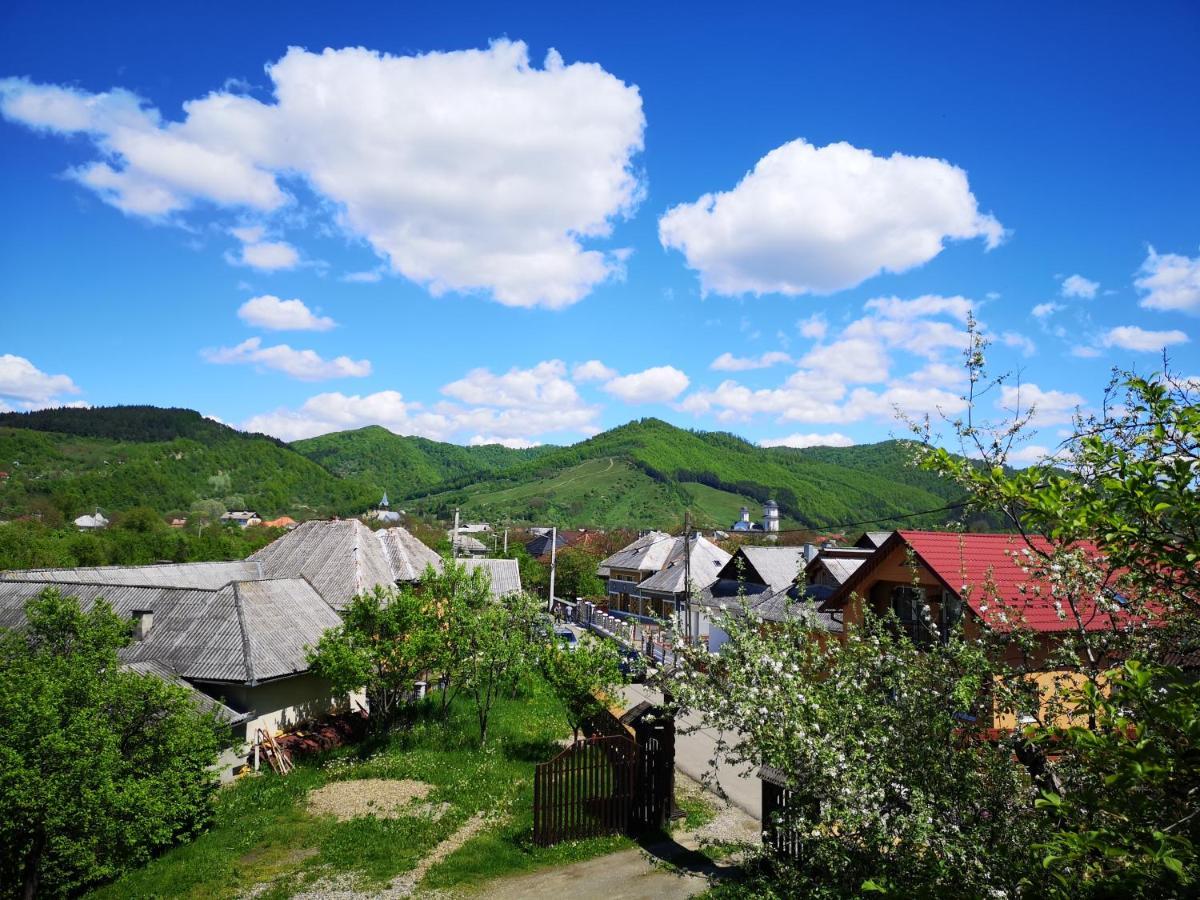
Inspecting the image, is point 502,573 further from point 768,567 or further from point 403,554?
point 768,567

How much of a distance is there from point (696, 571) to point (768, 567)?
322 inches

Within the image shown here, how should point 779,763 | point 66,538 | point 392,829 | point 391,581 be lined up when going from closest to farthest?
point 779,763
point 392,829
point 391,581
point 66,538

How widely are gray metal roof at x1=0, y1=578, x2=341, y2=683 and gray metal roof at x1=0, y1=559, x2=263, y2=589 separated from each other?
4.89 feet

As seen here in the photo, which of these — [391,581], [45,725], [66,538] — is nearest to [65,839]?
[45,725]

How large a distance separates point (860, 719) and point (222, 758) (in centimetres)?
1898

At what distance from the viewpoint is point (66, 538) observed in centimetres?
5500

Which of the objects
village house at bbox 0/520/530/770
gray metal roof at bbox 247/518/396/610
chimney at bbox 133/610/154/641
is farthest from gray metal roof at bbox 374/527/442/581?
chimney at bbox 133/610/154/641

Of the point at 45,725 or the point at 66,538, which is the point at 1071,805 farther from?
the point at 66,538

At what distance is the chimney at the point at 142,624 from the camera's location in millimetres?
22703

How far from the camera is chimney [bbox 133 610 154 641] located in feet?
74.5

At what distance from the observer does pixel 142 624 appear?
22.9m

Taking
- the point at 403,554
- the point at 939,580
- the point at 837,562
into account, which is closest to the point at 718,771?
the point at 939,580

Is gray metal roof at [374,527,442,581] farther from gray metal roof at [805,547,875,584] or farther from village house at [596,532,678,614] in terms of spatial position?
village house at [596,532,678,614]

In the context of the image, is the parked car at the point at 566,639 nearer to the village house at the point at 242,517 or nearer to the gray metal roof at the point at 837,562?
the gray metal roof at the point at 837,562
